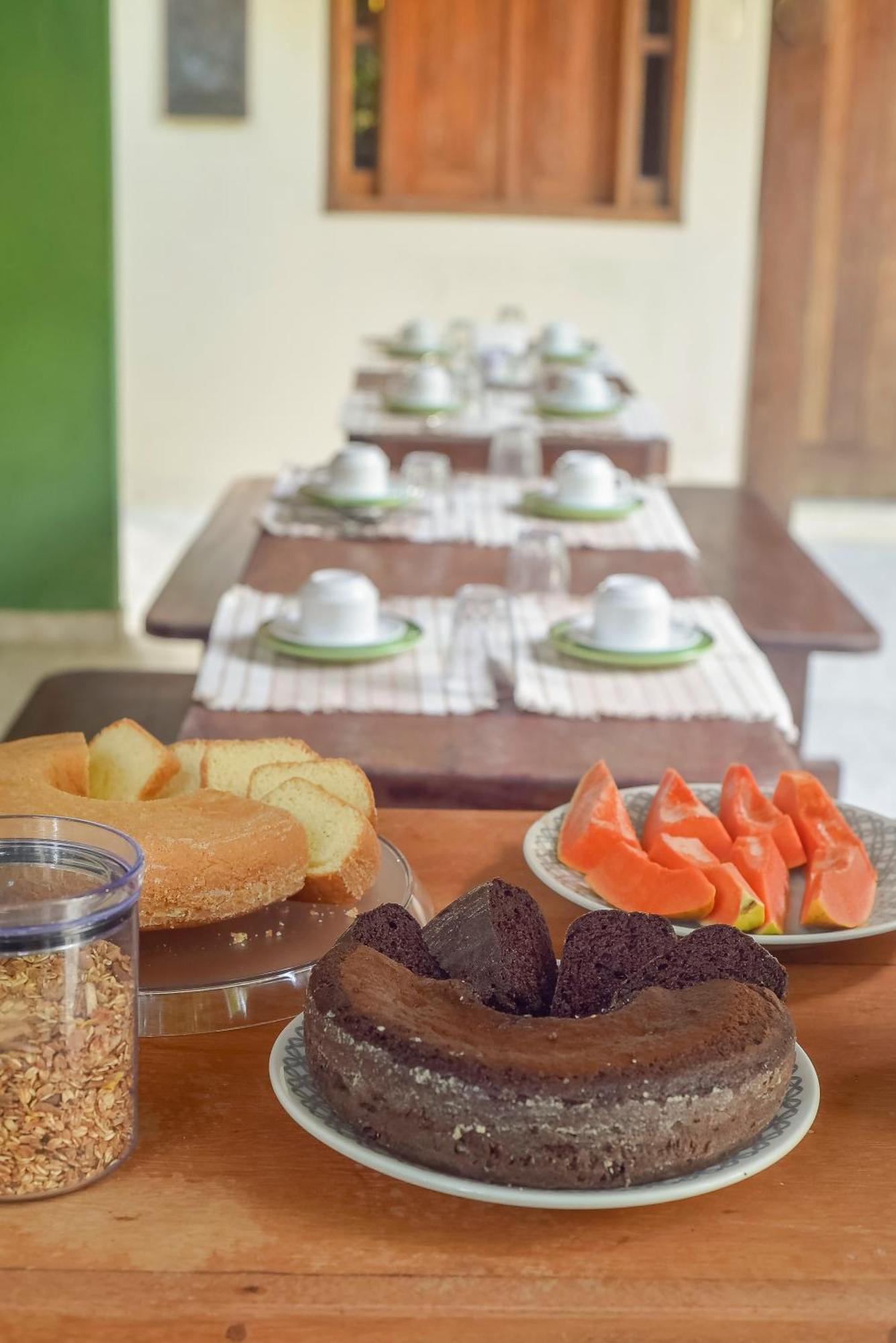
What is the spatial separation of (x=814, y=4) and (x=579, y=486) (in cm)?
383

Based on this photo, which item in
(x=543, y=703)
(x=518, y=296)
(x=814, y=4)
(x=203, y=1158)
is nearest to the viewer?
(x=203, y=1158)

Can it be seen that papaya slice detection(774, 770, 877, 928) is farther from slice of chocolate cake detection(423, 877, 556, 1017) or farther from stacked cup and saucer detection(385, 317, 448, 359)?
stacked cup and saucer detection(385, 317, 448, 359)

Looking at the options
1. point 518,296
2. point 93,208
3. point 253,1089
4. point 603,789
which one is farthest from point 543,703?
point 518,296

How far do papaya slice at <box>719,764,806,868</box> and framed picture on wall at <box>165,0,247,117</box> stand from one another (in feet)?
17.2

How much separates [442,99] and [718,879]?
215 inches

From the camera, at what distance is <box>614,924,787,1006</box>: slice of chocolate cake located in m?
0.74

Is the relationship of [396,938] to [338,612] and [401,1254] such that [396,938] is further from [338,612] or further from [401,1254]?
[338,612]

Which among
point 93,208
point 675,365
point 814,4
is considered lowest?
point 675,365

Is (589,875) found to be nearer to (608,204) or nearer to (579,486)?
(579,486)

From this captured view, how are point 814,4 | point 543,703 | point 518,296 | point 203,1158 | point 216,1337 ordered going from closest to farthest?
1. point 216,1337
2. point 203,1158
3. point 543,703
4. point 814,4
5. point 518,296

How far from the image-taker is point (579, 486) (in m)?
2.62

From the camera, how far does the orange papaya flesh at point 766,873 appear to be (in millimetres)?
950

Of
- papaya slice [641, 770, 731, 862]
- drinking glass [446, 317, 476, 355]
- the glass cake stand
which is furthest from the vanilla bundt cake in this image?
drinking glass [446, 317, 476, 355]

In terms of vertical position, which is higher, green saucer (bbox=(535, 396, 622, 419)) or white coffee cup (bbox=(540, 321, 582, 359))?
white coffee cup (bbox=(540, 321, 582, 359))
